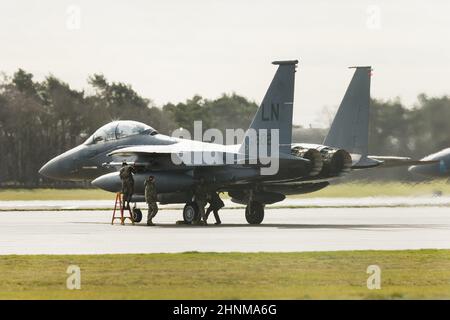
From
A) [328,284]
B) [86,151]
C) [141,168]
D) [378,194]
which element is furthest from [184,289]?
[378,194]

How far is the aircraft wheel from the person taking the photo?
29875mm

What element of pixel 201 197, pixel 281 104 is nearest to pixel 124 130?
pixel 201 197

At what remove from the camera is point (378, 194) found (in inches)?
1640

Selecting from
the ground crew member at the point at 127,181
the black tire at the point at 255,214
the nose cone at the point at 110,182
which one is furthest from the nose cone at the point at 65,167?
the black tire at the point at 255,214

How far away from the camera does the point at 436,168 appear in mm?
43062

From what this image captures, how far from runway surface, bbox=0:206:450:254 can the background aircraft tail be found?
2.62m

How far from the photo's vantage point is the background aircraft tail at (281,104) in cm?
2758

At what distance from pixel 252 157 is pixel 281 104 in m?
1.70

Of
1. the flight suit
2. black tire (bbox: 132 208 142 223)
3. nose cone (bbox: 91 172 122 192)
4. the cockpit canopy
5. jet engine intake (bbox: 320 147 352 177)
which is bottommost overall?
black tire (bbox: 132 208 142 223)

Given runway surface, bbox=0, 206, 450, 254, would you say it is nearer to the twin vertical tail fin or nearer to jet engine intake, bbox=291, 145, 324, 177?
jet engine intake, bbox=291, 145, 324, 177

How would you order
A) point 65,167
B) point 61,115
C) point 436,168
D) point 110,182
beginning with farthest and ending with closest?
point 61,115, point 436,168, point 65,167, point 110,182

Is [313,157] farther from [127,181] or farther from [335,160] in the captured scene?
[127,181]

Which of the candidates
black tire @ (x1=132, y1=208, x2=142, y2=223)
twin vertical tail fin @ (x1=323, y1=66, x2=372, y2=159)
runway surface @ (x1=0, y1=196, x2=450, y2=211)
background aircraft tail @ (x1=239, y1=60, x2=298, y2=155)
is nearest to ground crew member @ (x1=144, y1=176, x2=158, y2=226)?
black tire @ (x1=132, y1=208, x2=142, y2=223)

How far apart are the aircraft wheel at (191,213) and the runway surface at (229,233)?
68 cm
